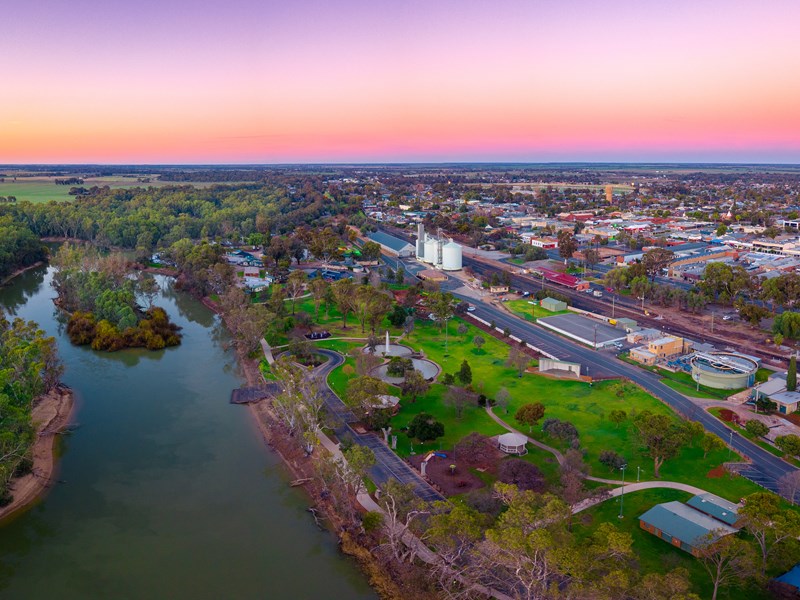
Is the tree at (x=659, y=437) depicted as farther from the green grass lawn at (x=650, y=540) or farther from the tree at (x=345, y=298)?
the tree at (x=345, y=298)

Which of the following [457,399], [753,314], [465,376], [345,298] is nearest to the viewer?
[457,399]

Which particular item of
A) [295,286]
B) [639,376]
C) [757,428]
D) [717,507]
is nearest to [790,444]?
[757,428]

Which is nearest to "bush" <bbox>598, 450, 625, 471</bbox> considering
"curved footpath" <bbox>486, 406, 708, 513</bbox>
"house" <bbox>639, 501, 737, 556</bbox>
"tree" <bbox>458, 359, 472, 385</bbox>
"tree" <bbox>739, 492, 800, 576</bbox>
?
"curved footpath" <bbox>486, 406, 708, 513</bbox>

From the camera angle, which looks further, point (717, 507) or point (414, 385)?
point (414, 385)

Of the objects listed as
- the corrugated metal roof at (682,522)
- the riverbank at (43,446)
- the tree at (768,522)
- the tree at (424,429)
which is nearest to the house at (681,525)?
the corrugated metal roof at (682,522)

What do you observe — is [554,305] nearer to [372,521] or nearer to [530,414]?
[530,414]

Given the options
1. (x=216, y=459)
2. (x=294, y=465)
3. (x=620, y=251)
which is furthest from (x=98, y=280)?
(x=620, y=251)

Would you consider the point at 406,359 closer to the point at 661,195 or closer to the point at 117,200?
the point at 117,200
